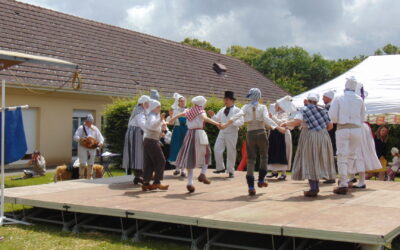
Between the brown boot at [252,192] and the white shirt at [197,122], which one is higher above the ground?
the white shirt at [197,122]

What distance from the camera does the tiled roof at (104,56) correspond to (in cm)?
1941

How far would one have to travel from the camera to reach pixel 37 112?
18.6 meters

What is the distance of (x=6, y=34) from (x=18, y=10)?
2.60 meters

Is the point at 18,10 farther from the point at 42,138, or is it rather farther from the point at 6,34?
the point at 42,138

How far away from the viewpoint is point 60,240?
264 inches

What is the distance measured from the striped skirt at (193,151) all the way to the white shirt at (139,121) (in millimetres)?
802

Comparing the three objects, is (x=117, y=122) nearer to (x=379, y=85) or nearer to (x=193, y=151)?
(x=379, y=85)

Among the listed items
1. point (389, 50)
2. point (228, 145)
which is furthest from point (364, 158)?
point (389, 50)

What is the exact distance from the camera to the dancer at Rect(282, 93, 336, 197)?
7562 millimetres

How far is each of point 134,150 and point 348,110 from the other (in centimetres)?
392

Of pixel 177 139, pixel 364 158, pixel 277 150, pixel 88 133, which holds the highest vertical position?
pixel 88 133

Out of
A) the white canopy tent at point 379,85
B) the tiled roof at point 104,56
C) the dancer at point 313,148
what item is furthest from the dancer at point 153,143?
the tiled roof at point 104,56

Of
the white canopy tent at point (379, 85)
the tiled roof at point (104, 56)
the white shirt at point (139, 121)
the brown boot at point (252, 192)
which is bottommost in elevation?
the brown boot at point (252, 192)

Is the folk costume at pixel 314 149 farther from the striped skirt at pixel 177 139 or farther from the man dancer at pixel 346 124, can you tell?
the striped skirt at pixel 177 139
